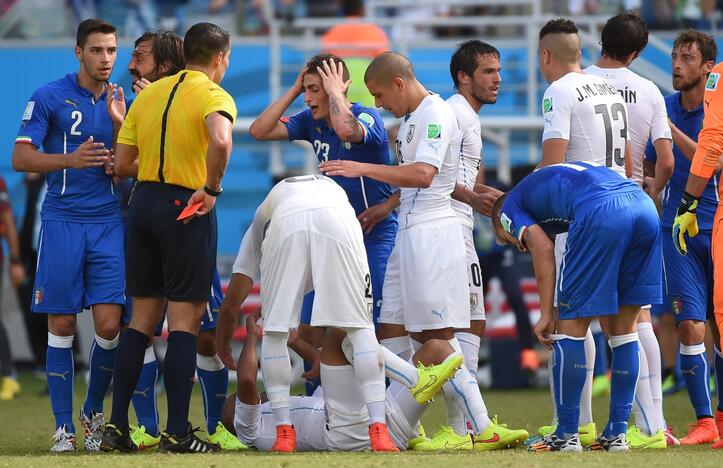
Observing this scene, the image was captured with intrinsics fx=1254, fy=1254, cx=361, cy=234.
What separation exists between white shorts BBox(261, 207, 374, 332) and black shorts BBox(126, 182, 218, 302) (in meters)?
0.38

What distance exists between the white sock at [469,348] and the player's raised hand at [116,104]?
251 centimetres

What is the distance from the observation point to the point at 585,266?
21.2 ft

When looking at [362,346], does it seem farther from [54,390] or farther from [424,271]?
[54,390]

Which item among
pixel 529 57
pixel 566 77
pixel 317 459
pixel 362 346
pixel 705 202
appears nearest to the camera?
pixel 317 459

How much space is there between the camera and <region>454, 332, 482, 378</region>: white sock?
7.73 m

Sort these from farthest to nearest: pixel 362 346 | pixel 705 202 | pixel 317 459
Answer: pixel 705 202
pixel 362 346
pixel 317 459

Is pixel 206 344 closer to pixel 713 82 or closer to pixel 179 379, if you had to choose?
pixel 179 379

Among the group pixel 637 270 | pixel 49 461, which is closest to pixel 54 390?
pixel 49 461

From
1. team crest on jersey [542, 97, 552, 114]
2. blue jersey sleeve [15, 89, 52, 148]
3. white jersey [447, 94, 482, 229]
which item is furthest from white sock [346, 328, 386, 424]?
blue jersey sleeve [15, 89, 52, 148]

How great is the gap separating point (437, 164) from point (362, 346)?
1145 mm

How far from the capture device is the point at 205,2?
16688 millimetres

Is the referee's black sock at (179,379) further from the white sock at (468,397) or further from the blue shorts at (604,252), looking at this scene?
the blue shorts at (604,252)

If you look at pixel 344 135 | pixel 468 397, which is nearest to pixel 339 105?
pixel 344 135

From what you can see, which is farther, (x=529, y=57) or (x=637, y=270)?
(x=529, y=57)
